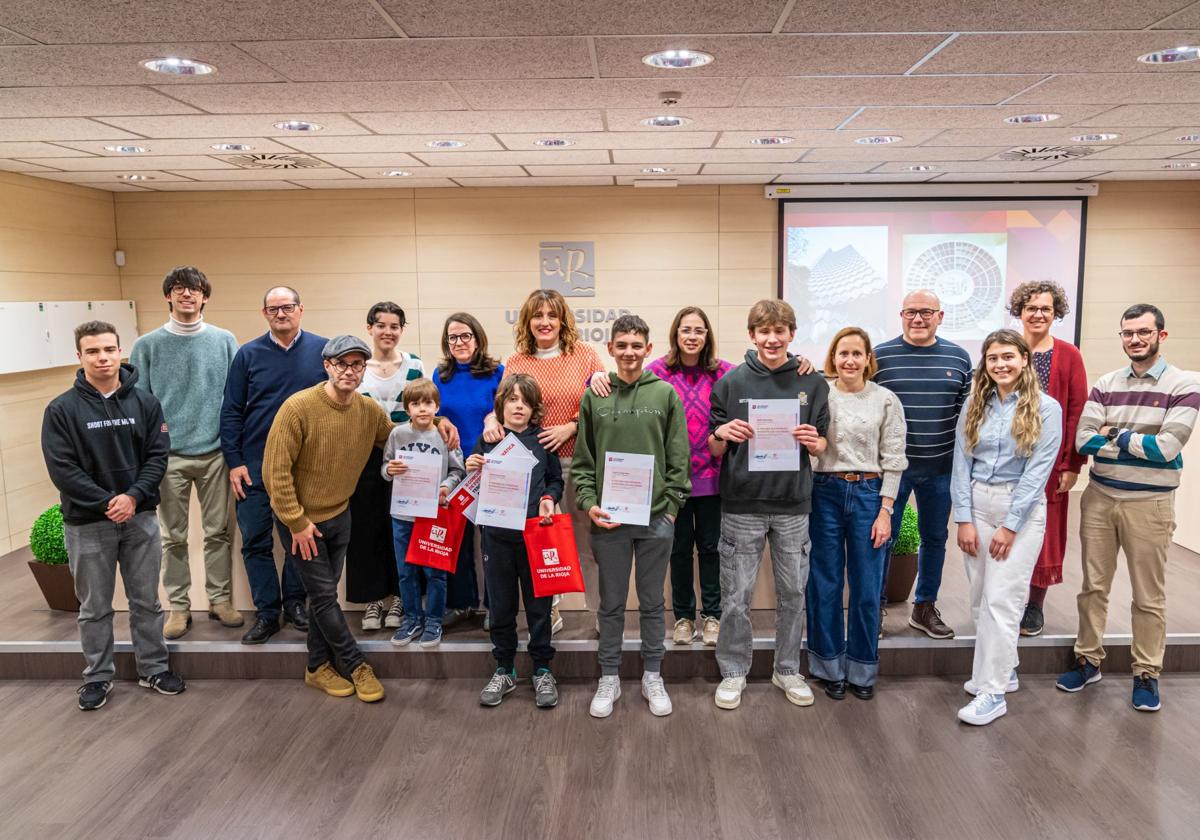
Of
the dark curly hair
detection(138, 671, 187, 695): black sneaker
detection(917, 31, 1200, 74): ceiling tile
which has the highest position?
detection(917, 31, 1200, 74): ceiling tile

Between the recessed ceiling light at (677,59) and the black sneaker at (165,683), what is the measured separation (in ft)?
10.8

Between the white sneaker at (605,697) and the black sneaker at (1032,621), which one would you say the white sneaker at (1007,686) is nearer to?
the black sneaker at (1032,621)

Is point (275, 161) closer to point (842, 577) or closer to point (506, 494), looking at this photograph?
point (506, 494)

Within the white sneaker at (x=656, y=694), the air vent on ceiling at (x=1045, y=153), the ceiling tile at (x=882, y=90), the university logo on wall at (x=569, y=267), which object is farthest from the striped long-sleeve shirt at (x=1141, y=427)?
the university logo on wall at (x=569, y=267)

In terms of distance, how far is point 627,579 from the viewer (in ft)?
10.8

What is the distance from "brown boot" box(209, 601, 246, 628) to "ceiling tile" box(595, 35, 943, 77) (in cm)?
301

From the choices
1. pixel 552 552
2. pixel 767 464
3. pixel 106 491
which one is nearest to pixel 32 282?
pixel 106 491

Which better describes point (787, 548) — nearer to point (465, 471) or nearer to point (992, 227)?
point (465, 471)

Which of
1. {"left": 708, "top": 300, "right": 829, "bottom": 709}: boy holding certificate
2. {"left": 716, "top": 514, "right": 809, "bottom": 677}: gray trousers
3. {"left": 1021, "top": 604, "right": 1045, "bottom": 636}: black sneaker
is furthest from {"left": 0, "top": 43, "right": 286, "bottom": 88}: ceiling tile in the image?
{"left": 1021, "top": 604, "right": 1045, "bottom": 636}: black sneaker

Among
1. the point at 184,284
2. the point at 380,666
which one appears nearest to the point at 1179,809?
the point at 380,666

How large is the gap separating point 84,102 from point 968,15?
3.78 meters

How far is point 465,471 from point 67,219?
501 cm

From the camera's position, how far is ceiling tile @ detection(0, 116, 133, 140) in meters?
4.12

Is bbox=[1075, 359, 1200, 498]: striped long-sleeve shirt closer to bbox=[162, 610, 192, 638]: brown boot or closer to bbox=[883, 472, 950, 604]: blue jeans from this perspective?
bbox=[883, 472, 950, 604]: blue jeans
